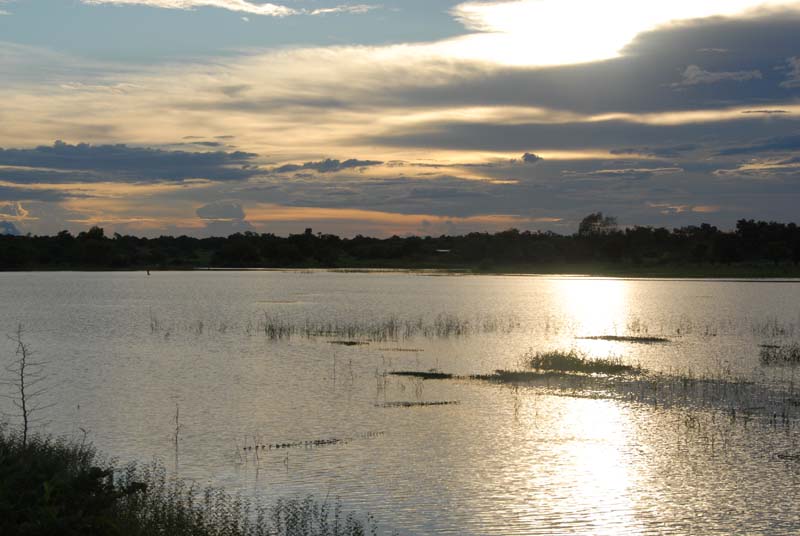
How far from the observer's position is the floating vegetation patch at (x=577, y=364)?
4053 cm

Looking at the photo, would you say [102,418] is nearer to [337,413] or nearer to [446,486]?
[337,413]

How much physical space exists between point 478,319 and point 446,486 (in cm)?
5137

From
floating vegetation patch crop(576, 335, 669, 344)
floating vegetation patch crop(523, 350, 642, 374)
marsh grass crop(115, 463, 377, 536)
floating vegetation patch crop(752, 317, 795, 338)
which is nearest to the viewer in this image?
marsh grass crop(115, 463, 377, 536)

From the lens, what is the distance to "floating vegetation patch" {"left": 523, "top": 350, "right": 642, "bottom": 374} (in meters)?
40.5

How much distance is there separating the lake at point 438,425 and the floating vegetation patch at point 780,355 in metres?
1.11

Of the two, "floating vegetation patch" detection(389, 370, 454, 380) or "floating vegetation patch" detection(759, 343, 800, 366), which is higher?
"floating vegetation patch" detection(759, 343, 800, 366)

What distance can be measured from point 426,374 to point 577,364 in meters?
7.94

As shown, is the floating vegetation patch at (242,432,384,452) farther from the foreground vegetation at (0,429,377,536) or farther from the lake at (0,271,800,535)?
the foreground vegetation at (0,429,377,536)

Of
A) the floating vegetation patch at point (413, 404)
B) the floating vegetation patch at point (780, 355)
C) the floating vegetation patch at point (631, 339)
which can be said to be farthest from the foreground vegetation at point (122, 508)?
the floating vegetation patch at point (631, 339)

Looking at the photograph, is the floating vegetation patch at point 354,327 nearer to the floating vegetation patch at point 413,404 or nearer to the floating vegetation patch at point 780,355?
the floating vegetation patch at point 780,355

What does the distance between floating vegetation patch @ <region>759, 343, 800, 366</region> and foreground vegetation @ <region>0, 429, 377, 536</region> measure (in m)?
32.8

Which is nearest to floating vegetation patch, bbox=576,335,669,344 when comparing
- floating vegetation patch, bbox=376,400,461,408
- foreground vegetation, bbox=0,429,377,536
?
floating vegetation patch, bbox=376,400,461,408

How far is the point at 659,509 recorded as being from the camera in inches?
754

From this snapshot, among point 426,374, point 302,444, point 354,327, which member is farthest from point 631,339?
point 302,444
